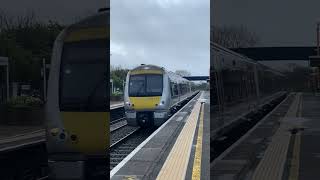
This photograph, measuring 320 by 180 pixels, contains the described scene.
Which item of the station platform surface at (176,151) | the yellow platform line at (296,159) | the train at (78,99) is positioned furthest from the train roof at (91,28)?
the yellow platform line at (296,159)

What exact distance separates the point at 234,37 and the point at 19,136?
4.72 feet

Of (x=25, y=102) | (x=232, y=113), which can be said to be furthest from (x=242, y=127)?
(x=25, y=102)

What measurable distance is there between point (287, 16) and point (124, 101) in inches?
43.8

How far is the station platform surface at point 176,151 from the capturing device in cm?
254

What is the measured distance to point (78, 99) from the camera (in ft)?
8.60

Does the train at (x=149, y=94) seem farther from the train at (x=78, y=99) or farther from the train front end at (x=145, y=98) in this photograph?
the train at (x=78, y=99)

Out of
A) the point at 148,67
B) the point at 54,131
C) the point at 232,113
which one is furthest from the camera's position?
the point at 232,113

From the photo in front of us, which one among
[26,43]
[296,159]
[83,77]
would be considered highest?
[26,43]

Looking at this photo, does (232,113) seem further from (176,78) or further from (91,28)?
(91,28)

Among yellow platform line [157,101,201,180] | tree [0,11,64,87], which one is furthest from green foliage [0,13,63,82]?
yellow platform line [157,101,201,180]

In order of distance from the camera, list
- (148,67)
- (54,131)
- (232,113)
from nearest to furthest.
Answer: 1. (148,67)
2. (54,131)
3. (232,113)

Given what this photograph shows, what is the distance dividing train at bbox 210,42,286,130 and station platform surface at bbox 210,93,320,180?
183 mm

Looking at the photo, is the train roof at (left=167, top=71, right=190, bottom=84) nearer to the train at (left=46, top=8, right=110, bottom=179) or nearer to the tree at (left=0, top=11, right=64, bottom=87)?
the train at (left=46, top=8, right=110, bottom=179)

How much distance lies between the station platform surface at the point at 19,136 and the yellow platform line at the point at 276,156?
1315 millimetres
